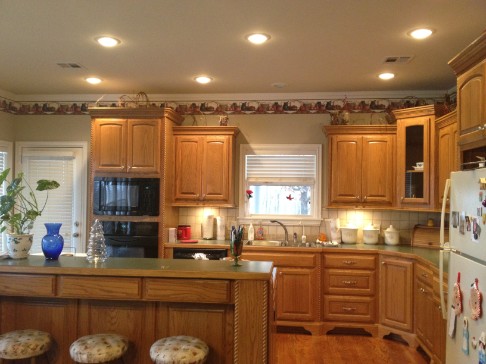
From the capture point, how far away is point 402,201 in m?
4.57

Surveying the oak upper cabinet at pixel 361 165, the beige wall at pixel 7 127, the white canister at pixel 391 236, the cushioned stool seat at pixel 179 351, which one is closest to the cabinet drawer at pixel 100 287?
the cushioned stool seat at pixel 179 351

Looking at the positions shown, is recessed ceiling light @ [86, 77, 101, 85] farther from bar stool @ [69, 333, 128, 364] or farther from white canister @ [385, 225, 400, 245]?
white canister @ [385, 225, 400, 245]

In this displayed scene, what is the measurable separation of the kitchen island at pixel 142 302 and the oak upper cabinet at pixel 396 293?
2116mm

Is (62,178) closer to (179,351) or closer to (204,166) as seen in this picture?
(204,166)

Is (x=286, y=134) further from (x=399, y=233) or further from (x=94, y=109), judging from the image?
(x=94, y=109)

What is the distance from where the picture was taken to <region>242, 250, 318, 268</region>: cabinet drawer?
15.0ft

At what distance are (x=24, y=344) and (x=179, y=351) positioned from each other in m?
0.89

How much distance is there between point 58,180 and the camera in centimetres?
543

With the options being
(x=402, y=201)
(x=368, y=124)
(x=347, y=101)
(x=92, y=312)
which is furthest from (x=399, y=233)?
(x=92, y=312)

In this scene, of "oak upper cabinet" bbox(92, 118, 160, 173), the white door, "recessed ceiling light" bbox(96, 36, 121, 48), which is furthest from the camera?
the white door

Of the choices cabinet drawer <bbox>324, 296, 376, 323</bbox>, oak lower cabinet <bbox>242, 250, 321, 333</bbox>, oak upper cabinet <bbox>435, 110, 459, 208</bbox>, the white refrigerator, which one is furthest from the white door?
the white refrigerator

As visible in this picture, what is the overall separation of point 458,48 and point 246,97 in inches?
94.9

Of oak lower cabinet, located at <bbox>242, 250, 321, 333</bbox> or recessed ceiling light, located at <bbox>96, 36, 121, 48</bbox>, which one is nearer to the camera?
recessed ceiling light, located at <bbox>96, 36, 121, 48</bbox>

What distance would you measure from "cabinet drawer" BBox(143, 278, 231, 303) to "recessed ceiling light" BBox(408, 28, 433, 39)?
2256 millimetres
